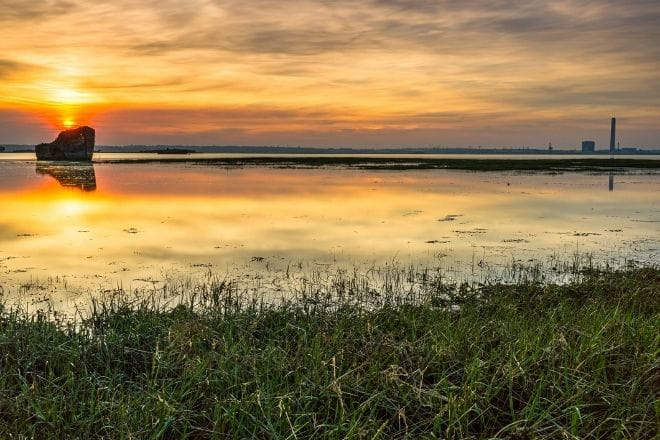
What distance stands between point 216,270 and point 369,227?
8.45 metres

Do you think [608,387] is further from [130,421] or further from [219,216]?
[219,216]

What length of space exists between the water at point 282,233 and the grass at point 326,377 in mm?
3541

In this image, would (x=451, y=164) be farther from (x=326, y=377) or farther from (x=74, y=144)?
(x=326, y=377)

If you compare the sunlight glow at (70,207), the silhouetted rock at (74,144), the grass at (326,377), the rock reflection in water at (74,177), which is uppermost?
the silhouetted rock at (74,144)

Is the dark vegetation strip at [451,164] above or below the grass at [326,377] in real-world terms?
above

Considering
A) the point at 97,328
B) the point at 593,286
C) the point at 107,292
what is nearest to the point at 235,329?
the point at 97,328

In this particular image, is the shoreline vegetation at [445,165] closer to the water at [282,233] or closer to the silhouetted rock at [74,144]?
the silhouetted rock at [74,144]

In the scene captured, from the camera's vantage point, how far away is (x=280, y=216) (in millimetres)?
22359

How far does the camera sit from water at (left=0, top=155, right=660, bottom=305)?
41.8ft

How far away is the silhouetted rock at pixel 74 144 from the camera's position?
9025 centimetres

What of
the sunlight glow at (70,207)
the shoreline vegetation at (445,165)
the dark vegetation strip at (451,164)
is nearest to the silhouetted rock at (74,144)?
the shoreline vegetation at (445,165)

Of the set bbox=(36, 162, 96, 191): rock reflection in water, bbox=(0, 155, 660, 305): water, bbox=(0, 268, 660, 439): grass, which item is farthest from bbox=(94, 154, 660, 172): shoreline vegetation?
bbox=(0, 268, 660, 439): grass

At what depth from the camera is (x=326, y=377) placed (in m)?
5.66

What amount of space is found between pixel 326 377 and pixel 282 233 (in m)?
12.6
